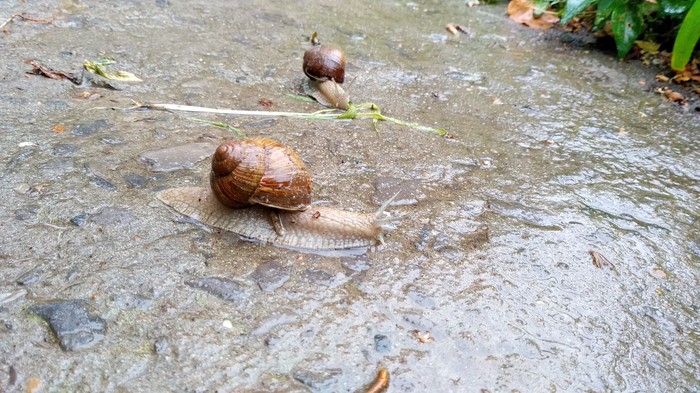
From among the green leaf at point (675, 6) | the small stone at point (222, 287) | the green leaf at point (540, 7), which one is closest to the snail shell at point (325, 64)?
the small stone at point (222, 287)

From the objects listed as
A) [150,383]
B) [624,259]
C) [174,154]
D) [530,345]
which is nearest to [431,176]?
[624,259]

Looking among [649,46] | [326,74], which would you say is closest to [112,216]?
[326,74]

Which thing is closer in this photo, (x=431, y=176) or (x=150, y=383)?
(x=150, y=383)

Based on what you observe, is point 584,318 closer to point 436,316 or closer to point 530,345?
point 530,345

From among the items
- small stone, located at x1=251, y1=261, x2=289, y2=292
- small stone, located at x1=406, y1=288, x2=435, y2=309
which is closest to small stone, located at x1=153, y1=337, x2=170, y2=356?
small stone, located at x1=251, y1=261, x2=289, y2=292

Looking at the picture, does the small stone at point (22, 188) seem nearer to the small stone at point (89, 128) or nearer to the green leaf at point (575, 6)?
the small stone at point (89, 128)
